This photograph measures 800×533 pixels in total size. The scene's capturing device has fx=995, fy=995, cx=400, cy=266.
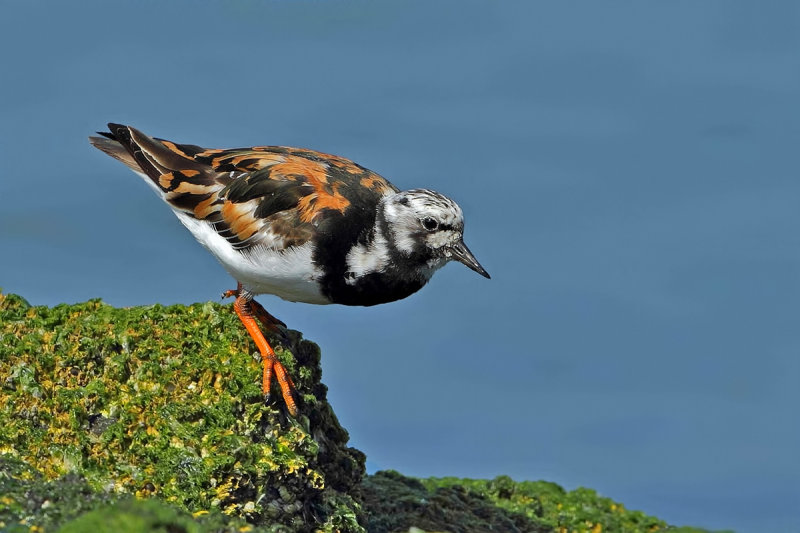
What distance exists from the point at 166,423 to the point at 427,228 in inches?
125

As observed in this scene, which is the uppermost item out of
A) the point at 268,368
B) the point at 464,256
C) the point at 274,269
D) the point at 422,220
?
the point at 422,220

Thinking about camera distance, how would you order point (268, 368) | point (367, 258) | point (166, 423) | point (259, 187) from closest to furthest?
point (166, 423) → point (268, 368) → point (367, 258) → point (259, 187)

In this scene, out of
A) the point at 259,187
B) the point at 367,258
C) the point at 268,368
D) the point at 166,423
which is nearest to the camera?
the point at 166,423

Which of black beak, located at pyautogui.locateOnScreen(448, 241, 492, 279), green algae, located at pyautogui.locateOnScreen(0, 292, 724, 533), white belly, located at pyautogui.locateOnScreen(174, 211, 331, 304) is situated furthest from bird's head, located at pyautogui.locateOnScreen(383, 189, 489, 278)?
green algae, located at pyautogui.locateOnScreen(0, 292, 724, 533)

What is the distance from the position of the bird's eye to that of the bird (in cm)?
1

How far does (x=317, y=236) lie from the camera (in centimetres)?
991

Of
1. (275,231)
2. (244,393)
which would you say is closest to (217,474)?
(244,393)

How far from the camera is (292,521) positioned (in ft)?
29.7

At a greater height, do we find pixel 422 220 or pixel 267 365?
pixel 422 220

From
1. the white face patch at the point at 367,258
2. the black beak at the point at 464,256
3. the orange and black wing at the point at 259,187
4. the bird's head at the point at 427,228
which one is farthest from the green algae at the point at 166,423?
the black beak at the point at 464,256

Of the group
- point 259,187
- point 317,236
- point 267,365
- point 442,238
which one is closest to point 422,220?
point 442,238

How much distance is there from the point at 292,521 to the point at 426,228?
314 cm

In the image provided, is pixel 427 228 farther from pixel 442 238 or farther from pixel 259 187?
pixel 259 187

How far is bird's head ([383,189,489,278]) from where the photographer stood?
32.9 feet
